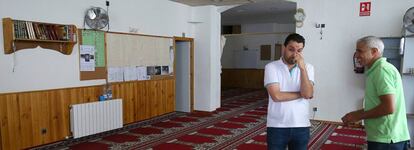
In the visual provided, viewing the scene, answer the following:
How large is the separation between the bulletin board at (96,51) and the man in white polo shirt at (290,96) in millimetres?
3830

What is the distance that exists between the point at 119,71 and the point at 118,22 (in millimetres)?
899

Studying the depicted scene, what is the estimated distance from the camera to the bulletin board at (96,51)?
4992mm

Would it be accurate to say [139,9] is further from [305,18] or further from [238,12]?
[238,12]

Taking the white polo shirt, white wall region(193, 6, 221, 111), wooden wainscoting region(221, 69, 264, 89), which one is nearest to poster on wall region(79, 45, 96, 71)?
white wall region(193, 6, 221, 111)

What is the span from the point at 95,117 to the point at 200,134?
1776mm

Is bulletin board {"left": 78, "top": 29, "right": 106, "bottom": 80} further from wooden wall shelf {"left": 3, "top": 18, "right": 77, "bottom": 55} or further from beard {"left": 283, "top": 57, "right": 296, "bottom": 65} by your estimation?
beard {"left": 283, "top": 57, "right": 296, "bottom": 65}

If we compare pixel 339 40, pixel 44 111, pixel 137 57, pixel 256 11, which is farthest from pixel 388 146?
pixel 256 11

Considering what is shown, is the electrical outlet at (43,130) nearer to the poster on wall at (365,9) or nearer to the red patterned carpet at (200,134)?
the red patterned carpet at (200,134)

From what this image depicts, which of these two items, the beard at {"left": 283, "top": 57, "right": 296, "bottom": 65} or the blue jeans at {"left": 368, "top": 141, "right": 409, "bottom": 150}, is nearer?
the blue jeans at {"left": 368, "top": 141, "right": 409, "bottom": 150}

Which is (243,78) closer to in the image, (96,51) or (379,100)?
(96,51)

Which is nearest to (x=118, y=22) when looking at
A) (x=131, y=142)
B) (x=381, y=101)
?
(x=131, y=142)

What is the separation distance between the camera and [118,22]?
5641mm

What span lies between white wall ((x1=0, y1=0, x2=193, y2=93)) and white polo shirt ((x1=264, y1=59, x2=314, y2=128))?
3.62m

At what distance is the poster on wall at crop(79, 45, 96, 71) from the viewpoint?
4990 mm
